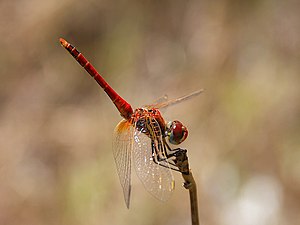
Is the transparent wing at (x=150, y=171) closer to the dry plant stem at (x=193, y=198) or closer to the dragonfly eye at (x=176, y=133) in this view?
the dragonfly eye at (x=176, y=133)

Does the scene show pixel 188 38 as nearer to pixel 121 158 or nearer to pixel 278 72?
pixel 278 72

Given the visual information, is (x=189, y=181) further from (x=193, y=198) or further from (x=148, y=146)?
(x=148, y=146)

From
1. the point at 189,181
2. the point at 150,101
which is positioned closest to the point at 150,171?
the point at 189,181

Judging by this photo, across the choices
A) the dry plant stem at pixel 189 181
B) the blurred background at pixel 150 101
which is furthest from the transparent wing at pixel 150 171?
the blurred background at pixel 150 101

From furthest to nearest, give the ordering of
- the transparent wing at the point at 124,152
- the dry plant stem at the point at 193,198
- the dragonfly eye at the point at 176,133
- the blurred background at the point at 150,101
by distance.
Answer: the blurred background at the point at 150,101 < the transparent wing at the point at 124,152 < the dragonfly eye at the point at 176,133 < the dry plant stem at the point at 193,198

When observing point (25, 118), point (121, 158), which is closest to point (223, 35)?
point (25, 118)

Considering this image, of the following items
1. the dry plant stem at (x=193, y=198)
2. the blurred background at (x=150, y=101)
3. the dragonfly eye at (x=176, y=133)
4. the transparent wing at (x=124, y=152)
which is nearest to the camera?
the dry plant stem at (x=193, y=198)

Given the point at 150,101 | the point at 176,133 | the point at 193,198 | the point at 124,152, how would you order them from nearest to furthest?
the point at 193,198 < the point at 176,133 < the point at 124,152 < the point at 150,101

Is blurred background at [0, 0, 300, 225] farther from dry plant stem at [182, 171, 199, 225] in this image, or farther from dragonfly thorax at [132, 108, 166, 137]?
dry plant stem at [182, 171, 199, 225]
